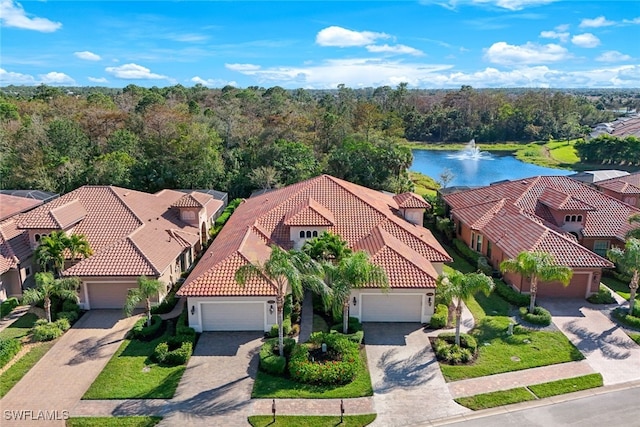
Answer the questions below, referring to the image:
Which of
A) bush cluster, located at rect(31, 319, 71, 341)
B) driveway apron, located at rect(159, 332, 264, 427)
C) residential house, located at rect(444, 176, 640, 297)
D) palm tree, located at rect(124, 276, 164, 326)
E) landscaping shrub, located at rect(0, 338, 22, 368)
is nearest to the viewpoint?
driveway apron, located at rect(159, 332, 264, 427)

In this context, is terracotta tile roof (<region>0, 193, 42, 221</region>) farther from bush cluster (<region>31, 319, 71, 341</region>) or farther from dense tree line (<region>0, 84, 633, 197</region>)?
bush cluster (<region>31, 319, 71, 341</region>)

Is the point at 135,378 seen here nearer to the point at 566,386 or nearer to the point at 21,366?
the point at 21,366

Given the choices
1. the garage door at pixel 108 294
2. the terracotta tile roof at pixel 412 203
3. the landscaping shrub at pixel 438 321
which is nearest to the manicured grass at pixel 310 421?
the landscaping shrub at pixel 438 321

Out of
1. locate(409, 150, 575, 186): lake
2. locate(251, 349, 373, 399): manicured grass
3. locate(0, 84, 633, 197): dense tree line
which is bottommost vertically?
locate(251, 349, 373, 399): manicured grass

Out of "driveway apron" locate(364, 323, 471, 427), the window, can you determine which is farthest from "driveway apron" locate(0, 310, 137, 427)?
the window

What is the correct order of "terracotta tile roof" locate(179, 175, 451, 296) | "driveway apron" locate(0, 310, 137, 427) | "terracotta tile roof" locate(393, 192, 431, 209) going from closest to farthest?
"driveway apron" locate(0, 310, 137, 427) < "terracotta tile roof" locate(179, 175, 451, 296) < "terracotta tile roof" locate(393, 192, 431, 209)

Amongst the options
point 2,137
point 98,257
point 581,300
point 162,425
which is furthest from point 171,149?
point 581,300

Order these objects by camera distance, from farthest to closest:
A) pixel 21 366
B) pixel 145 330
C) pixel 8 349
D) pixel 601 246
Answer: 1. pixel 601 246
2. pixel 145 330
3. pixel 8 349
4. pixel 21 366

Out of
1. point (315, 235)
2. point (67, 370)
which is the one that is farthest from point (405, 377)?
point (67, 370)
